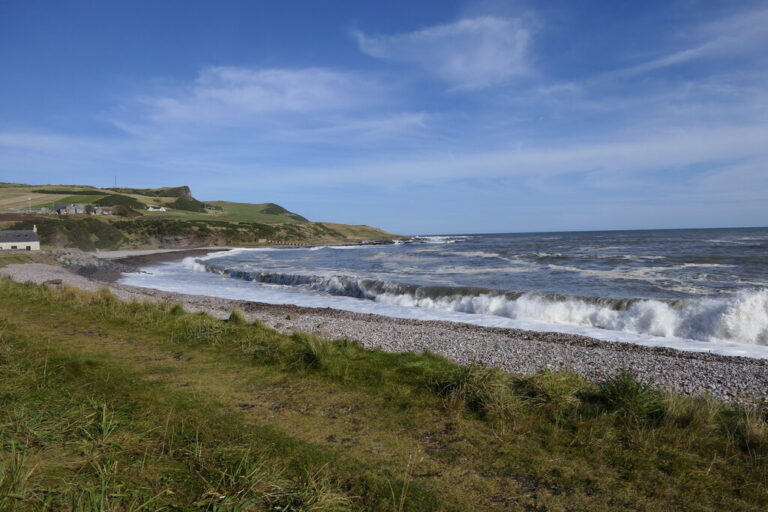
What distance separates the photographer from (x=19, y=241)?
46438 millimetres

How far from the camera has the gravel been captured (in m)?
8.26

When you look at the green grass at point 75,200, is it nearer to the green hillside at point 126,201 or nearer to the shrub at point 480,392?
the green hillside at point 126,201

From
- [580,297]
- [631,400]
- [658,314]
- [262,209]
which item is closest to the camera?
[631,400]

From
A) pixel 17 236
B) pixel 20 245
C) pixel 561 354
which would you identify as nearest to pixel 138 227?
pixel 17 236

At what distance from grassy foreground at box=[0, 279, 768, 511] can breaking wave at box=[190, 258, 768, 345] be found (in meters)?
11.1

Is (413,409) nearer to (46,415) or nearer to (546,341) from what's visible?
(46,415)

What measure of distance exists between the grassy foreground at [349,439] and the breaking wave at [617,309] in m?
11.1

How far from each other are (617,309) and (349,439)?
51.8 feet

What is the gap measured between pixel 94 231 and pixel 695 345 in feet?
250

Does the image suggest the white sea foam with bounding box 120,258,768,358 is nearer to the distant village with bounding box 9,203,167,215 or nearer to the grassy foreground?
the grassy foreground

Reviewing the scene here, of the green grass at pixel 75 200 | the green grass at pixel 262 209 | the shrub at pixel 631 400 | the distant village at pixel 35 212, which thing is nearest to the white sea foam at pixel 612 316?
the shrub at pixel 631 400

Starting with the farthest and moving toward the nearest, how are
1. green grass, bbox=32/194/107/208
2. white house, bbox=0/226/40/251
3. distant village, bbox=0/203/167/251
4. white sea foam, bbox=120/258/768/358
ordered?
green grass, bbox=32/194/107/208 → distant village, bbox=0/203/167/251 → white house, bbox=0/226/40/251 → white sea foam, bbox=120/258/768/358

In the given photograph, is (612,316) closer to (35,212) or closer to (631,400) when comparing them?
(631,400)

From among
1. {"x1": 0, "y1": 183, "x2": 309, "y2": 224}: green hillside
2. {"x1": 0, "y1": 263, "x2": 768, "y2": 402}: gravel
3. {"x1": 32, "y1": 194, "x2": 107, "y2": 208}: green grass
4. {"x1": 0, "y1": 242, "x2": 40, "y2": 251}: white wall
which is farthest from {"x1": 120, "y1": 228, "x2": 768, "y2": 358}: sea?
{"x1": 0, "y1": 183, "x2": 309, "y2": 224}: green hillside
